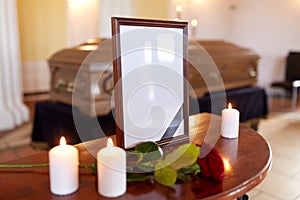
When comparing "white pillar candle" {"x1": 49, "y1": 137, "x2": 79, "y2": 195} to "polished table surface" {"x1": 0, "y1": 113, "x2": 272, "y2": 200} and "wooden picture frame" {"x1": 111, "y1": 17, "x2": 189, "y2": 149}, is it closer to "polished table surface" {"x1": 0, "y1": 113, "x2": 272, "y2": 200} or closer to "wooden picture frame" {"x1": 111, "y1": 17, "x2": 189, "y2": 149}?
"polished table surface" {"x1": 0, "y1": 113, "x2": 272, "y2": 200}

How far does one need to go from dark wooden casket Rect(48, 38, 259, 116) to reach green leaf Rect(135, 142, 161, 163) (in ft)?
3.43

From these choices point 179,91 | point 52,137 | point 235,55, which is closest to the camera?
point 179,91

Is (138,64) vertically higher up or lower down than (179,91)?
higher up

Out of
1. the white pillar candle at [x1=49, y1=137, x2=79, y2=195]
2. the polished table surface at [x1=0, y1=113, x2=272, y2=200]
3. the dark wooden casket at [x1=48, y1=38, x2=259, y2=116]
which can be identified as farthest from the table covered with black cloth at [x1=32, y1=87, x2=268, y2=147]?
the white pillar candle at [x1=49, y1=137, x2=79, y2=195]

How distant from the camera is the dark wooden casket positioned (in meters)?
2.14

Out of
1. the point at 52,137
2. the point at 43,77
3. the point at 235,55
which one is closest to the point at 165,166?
the point at 52,137

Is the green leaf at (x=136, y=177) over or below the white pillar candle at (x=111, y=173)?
below

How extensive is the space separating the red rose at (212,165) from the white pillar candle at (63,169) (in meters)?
0.33

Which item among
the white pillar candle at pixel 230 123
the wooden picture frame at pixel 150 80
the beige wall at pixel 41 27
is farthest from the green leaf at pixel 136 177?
the beige wall at pixel 41 27

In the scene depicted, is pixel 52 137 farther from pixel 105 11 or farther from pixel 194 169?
pixel 105 11

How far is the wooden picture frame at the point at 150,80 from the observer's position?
3.01ft

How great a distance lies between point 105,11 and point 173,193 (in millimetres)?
5710

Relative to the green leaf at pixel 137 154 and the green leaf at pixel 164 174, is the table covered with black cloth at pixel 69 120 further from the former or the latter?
the green leaf at pixel 164 174

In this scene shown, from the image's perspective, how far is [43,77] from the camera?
585cm
